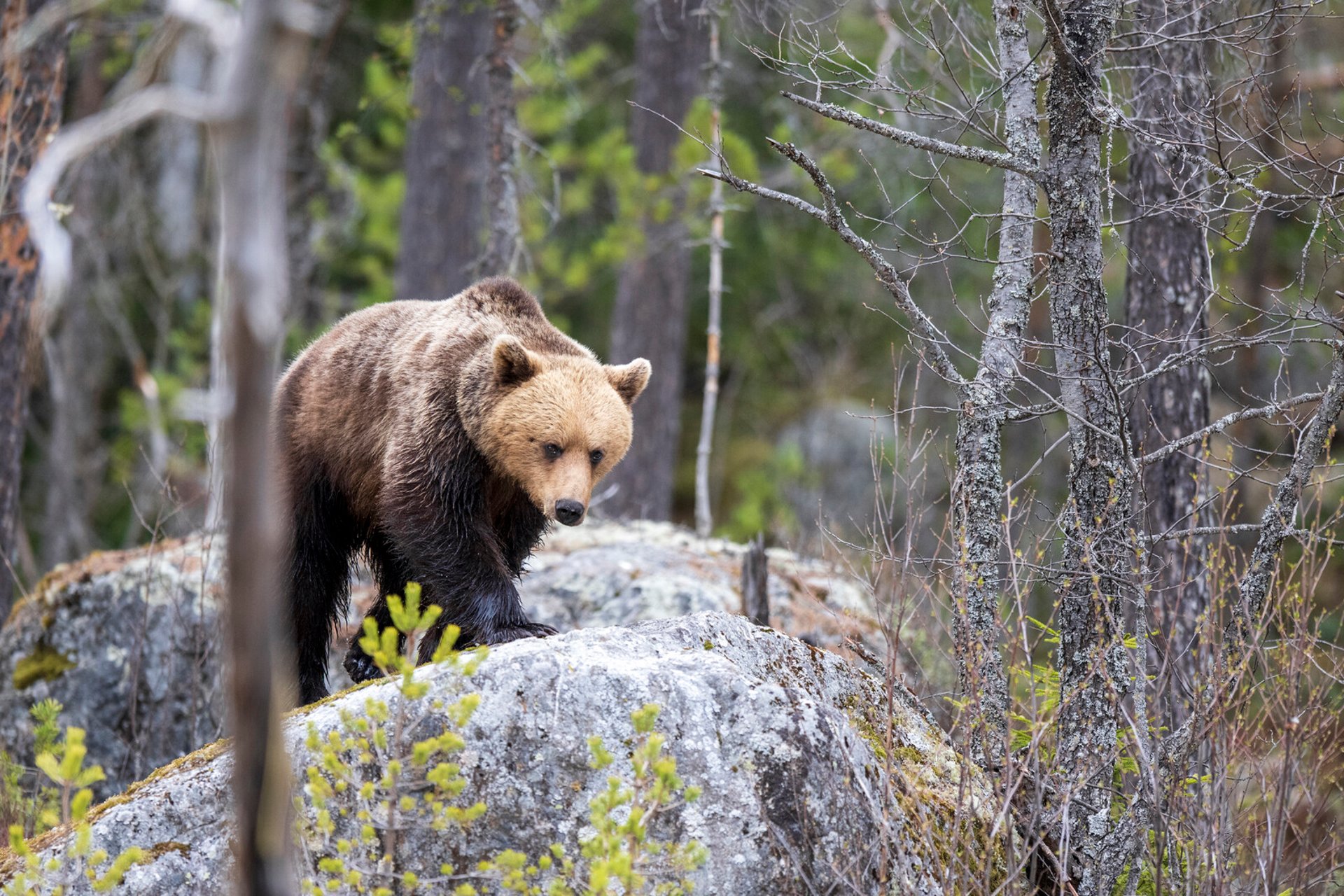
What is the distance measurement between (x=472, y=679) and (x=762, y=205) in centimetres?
1278

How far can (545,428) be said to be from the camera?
5.00m

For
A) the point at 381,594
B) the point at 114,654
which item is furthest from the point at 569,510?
the point at 114,654

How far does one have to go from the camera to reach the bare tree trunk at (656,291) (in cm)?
1230

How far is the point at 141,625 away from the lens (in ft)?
22.0

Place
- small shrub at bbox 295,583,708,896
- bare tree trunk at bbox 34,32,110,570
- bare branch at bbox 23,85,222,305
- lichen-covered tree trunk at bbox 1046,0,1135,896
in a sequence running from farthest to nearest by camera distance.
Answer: bare tree trunk at bbox 34,32,110,570 < lichen-covered tree trunk at bbox 1046,0,1135,896 < small shrub at bbox 295,583,708,896 < bare branch at bbox 23,85,222,305

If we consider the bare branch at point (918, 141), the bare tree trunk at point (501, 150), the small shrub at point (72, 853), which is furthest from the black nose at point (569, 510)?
the bare tree trunk at point (501, 150)

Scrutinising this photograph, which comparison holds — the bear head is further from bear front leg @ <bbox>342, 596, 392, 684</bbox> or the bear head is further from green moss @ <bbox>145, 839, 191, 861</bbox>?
green moss @ <bbox>145, 839, 191, 861</bbox>

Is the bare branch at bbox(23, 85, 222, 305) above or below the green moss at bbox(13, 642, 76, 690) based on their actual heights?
above

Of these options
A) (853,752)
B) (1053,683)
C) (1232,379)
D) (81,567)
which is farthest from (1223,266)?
(1232,379)

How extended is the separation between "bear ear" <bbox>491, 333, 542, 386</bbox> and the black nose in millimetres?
572

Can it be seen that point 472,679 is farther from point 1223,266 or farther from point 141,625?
point 1223,266

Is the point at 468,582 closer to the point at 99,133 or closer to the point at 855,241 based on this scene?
the point at 855,241

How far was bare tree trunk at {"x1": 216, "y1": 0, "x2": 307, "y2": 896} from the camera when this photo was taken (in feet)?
7.48

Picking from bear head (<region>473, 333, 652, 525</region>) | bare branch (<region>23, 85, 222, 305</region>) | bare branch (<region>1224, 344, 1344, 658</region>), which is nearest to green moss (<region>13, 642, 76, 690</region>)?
bear head (<region>473, 333, 652, 525</region>)
